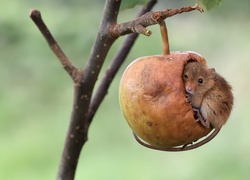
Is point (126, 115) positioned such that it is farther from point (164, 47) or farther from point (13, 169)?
point (13, 169)

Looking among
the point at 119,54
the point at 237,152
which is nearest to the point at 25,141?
the point at 237,152

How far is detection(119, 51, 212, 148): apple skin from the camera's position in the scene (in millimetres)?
943

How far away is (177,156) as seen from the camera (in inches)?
165

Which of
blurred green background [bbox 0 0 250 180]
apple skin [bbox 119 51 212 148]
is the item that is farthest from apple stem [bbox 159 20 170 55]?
blurred green background [bbox 0 0 250 180]

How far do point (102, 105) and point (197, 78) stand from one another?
4408 millimetres

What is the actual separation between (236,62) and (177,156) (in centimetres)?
157

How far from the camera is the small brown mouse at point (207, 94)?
971 millimetres

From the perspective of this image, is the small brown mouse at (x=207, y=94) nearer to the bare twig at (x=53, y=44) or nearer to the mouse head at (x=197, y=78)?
the mouse head at (x=197, y=78)

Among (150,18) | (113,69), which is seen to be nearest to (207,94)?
(150,18)

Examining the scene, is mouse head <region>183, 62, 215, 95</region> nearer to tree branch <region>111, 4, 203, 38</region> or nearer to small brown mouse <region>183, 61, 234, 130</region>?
small brown mouse <region>183, 61, 234, 130</region>

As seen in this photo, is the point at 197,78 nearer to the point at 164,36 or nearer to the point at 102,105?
the point at 164,36

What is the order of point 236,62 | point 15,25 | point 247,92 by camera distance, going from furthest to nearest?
point 15,25 → point 236,62 → point 247,92

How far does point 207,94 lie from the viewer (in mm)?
999

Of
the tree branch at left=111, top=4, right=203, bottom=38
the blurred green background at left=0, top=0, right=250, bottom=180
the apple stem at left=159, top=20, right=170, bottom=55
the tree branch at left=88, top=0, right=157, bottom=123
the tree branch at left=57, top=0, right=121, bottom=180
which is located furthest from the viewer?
the blurred green background at left=0, top=0, right=250, bottom=180
